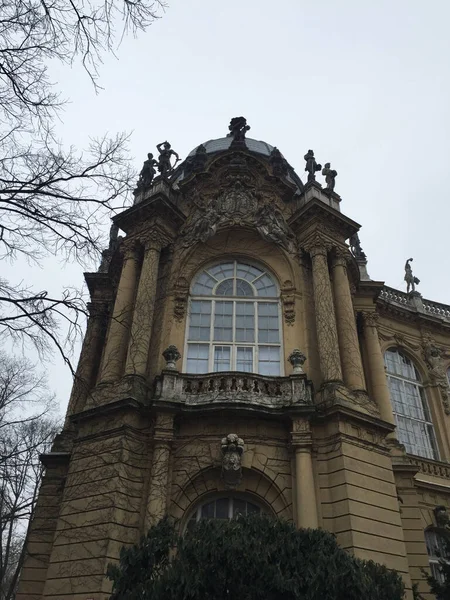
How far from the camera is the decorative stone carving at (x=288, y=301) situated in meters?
16.5

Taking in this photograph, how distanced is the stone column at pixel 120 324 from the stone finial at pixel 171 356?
1.37 metres

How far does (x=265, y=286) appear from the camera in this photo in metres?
17.6

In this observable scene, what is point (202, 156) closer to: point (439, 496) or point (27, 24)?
point (27, 24)

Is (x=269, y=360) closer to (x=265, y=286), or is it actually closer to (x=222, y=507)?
(x=265, y=286)

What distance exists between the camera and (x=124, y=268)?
1728 centimetres

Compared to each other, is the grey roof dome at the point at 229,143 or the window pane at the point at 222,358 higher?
the grey roof dome at the point at 229,143

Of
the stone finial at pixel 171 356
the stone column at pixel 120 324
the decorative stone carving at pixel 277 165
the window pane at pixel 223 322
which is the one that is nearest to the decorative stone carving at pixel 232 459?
the stone finial at pixel 171 356

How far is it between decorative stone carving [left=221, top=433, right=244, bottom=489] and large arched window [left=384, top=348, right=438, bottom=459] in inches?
376

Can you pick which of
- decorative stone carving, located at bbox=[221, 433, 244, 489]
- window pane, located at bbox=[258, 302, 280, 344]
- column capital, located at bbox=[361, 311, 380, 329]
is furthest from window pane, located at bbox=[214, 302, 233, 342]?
column capital, located at bbox=[361, 311, 380, 329]

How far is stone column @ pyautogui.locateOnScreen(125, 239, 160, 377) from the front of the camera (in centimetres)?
1460

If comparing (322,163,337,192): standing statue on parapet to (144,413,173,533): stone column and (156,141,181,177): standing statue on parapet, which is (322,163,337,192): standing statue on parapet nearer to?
(156,141,181,177): standing statue on parapet

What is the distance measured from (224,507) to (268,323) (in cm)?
596

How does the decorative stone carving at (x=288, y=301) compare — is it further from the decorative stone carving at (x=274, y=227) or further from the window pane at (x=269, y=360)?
the decorative stone carving at (x=274, y=227)

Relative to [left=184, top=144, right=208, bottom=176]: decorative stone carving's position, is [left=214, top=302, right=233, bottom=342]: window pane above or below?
below
